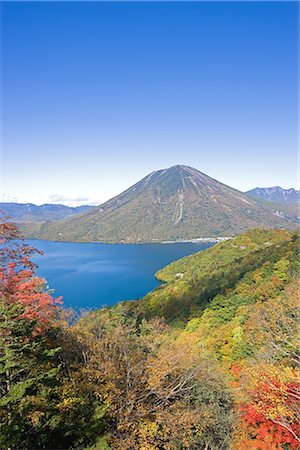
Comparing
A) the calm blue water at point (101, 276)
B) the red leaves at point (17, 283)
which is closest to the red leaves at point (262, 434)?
the red leaves at point (17, 283)

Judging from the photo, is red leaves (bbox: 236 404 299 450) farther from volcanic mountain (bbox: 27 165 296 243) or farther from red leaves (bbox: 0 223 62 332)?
volcanic mountain (bbox: 27 165 296 243)

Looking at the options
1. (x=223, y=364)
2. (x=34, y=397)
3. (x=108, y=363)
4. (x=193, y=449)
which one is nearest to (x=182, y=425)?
(x=193, y=449)

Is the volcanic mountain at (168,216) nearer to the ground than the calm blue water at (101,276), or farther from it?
farther from it

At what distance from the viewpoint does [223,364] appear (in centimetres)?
1432

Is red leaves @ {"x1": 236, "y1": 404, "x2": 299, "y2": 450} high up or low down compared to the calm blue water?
up

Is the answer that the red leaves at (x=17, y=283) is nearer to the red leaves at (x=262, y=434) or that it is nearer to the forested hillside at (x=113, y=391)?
the forested hillside at (x=113, y=391)

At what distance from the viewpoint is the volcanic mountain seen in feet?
405

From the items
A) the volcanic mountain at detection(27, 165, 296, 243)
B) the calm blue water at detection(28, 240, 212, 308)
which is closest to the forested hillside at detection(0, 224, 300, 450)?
the calm blue water at detection(28, 240, 212, 308)

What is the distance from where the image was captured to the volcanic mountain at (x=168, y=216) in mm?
123312

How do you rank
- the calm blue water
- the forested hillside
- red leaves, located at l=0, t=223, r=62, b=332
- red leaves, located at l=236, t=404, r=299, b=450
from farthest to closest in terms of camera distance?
the calm blue water, red leaves, located at l=0, t=223, r=62, b=332, red leaves, located at l=236, t=404, r=299, b=450, the forested hillside

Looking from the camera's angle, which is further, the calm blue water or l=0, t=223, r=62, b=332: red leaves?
the calm blue water

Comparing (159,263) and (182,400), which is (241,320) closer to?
(182,400)

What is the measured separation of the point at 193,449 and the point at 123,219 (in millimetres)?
130053

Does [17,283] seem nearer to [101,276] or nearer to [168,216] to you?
[101,276]
